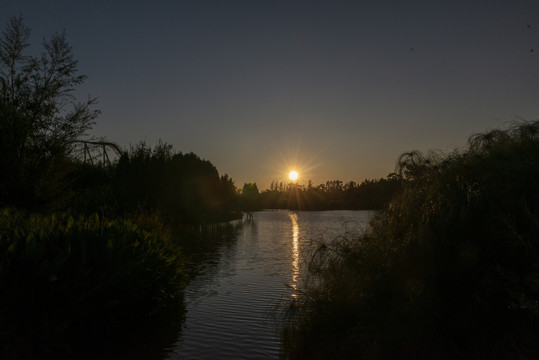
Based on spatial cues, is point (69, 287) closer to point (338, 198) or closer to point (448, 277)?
point (448, 277)

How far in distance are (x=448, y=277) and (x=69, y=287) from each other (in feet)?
20.5

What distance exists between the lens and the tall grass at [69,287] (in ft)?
21.6

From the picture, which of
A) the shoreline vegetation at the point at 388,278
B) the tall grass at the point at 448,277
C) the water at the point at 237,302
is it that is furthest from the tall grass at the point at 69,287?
the tall grass at the point at 448,277

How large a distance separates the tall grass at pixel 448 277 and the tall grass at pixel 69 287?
11.5 ft

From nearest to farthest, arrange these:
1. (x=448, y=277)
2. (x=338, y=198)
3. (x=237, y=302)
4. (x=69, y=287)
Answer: (x=448, y=277), (x=69, y=287), (x=237, y=302), (x=338, y=198)

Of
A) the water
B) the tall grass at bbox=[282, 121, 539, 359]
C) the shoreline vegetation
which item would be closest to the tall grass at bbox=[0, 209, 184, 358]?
the shoreline vegetation

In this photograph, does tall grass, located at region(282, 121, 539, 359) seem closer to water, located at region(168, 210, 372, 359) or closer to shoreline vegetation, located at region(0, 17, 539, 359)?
shoreline vegetation, located at region(0, 17, 539, 359)

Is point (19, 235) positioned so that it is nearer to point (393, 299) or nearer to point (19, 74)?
point (393, 299)

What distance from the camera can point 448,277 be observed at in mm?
5934

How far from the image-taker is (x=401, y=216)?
23.3ft

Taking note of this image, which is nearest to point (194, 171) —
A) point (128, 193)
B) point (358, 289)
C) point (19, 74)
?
point (128, 193)

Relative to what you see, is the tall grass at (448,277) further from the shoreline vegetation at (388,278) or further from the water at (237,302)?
the water at (237,302)

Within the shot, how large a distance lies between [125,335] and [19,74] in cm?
1322

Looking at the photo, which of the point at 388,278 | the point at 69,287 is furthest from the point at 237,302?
the point at 388,278
